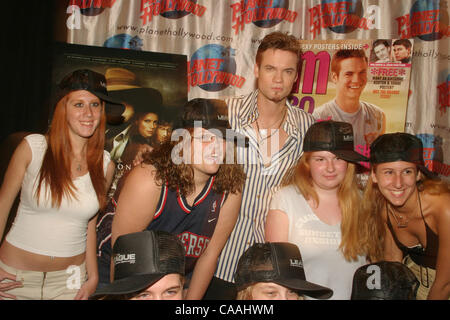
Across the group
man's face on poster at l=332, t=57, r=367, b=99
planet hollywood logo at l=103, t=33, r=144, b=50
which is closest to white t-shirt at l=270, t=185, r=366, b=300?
man's face on poster at l=332, t=57, r=367, b=99

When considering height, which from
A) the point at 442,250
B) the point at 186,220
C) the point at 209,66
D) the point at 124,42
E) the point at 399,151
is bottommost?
the point at 442,250

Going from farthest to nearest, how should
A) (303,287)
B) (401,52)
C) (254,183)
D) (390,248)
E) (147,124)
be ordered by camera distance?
1. (401,52)
2. (147,124)
3. (254,183)
4. (390,248)
5. (303,287)

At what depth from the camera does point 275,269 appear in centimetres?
155

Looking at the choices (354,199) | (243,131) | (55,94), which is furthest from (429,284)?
(55,94)

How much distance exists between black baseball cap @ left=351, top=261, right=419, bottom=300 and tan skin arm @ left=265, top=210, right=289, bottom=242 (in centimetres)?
37

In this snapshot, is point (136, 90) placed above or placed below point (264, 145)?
above

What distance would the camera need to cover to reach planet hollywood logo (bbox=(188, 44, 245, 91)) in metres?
2.65

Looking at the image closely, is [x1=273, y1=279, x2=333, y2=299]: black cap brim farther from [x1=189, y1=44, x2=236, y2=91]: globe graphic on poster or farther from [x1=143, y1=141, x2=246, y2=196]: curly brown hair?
[x1=189, y1=44, x2=236, y2=91]: globe graphic on poster

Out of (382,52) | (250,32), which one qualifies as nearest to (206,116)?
(250,32)

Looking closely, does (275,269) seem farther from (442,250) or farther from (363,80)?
(363,80)

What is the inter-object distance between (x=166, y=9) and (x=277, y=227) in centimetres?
168

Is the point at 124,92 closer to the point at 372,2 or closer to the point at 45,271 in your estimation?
the point at 45,271

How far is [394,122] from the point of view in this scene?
244cm

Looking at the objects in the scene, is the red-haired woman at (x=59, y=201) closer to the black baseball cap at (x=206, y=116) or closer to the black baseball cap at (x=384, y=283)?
the black baseball cap at (x=206, y=116)
